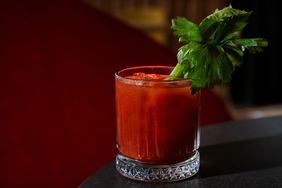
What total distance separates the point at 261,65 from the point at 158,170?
3240 mm

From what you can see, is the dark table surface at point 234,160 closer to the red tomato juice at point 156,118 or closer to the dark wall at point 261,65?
the red tomato juice at point 156,118

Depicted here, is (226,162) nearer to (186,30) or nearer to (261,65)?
(186,30)

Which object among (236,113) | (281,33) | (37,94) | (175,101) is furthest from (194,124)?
(281,33)

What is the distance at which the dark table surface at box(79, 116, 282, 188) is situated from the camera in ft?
2.62

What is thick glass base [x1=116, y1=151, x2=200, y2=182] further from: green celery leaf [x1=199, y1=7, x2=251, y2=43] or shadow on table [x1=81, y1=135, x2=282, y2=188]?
green celery leaf [x1=199, y1=7, x2=251, y2=43]

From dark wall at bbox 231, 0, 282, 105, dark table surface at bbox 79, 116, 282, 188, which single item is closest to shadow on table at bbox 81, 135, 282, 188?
dark table surface at bbox 79, 116, 282, 188

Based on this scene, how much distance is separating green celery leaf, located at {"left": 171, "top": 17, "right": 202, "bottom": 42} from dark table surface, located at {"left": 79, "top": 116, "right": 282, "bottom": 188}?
220mm

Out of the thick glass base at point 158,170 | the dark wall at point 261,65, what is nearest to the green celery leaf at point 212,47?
the thick glass base at point 158,170

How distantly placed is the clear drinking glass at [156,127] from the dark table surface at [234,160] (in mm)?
21

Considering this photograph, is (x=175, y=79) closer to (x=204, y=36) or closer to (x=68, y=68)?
(x=204, y=36)

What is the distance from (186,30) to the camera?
30.6 inches

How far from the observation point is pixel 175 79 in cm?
80

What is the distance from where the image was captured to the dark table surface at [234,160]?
0.80 metres

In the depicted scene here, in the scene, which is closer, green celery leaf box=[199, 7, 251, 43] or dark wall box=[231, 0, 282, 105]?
green celery leaf box=[199, 7, 251, 43]
